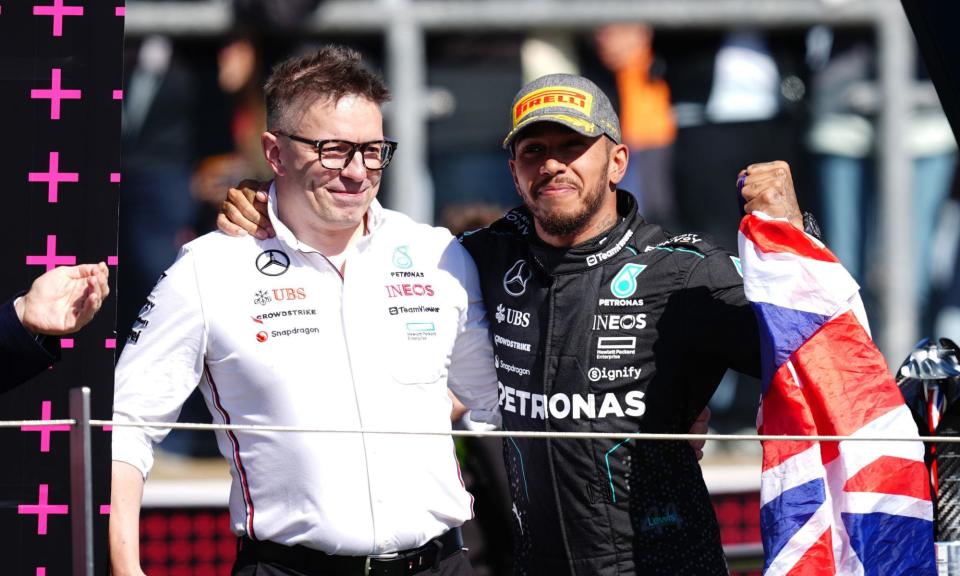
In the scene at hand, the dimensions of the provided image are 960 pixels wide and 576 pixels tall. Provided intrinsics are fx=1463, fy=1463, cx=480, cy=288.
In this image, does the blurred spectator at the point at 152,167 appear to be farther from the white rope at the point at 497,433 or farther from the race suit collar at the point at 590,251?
the white rope at the point at 497,433

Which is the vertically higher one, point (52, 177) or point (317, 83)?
point (317, 83)

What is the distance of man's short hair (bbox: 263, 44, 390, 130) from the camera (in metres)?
3.58

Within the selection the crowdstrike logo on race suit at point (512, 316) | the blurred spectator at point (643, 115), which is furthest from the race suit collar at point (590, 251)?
the blurred spectator at point (643, 115)

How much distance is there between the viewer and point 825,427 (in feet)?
10.8

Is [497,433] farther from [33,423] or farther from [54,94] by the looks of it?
[54,94]

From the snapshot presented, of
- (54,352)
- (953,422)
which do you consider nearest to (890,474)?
(953,422)

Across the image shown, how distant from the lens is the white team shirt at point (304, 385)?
11.3ft

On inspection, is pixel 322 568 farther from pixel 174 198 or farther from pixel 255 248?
pixel 174 198

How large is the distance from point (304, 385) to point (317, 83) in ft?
2.42

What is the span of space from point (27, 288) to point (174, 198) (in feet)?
14.2

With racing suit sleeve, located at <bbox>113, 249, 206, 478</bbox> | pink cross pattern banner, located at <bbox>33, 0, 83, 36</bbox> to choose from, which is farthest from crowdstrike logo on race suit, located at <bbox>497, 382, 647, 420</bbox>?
pink cross pattern banner, located at <bbox>33, 0, 83, 36</bbox>

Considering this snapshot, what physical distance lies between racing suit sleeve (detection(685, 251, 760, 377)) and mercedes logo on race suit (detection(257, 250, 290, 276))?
0.99 m

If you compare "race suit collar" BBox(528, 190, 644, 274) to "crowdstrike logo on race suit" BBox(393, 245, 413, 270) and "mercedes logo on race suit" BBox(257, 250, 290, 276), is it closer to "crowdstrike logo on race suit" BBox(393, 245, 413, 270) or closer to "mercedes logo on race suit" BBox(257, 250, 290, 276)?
"crowdstrike logo on race suit" BBox(393, 245, 413, 270)

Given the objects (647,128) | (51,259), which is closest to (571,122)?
(51,259)
